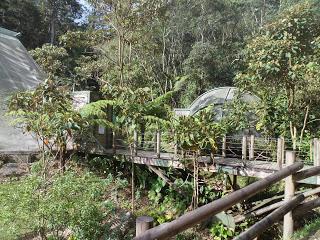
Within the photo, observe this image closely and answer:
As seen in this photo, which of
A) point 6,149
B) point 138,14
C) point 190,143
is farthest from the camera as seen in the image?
point 138,14

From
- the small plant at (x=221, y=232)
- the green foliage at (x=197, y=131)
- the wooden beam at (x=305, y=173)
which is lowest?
the small plant at (x=221, y=232)

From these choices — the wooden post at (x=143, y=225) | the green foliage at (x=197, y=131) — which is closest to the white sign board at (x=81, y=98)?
the green foliage at (x=197, y=131)

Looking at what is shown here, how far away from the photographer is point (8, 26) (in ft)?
74.9

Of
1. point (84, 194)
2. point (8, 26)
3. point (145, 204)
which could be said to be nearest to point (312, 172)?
point (84, 194)

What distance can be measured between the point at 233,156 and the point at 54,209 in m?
5.05

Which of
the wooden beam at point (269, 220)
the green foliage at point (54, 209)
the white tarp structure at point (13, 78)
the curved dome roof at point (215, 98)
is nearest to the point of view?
the wooden beam at point (269, 220)

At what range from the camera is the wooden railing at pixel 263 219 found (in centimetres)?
231

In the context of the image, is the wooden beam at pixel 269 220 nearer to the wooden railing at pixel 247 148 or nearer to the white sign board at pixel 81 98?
the wooden railing at pixel 247 148

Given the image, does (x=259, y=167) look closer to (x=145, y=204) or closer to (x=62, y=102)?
(x=145, y=204)

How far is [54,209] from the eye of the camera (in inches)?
179

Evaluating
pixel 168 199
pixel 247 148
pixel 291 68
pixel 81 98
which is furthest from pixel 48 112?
pixel 291 68

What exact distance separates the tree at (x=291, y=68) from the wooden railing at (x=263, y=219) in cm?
375

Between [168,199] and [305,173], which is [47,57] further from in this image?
[305,173]

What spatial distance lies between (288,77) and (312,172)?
12.6 ft
